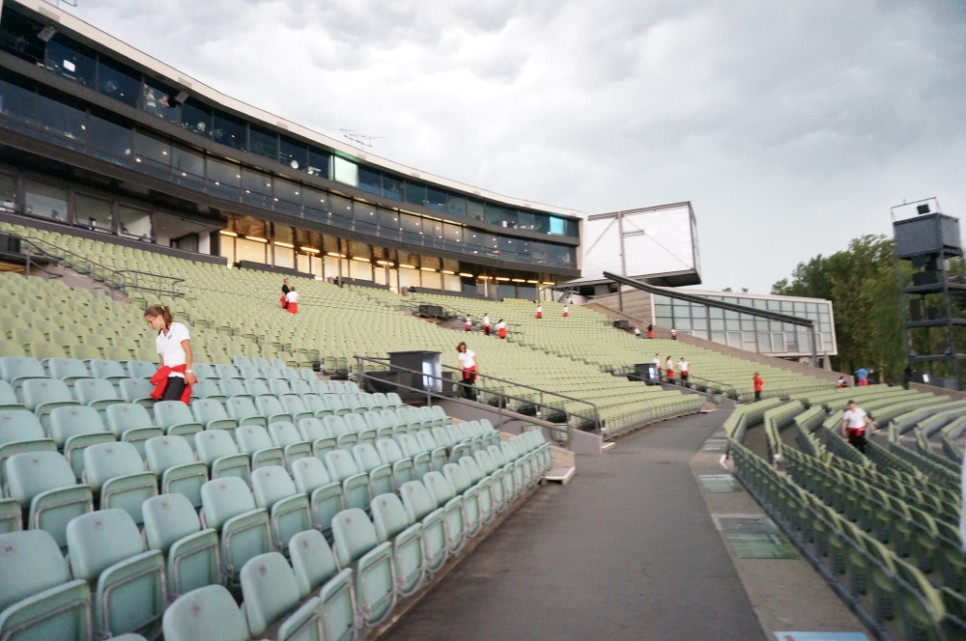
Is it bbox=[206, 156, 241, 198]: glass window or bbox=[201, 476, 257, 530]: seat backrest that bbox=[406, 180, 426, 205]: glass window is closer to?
bbox=[206, 156, 241, 198]: glass window

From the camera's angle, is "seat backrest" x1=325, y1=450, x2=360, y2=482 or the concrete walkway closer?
the concrete walkway

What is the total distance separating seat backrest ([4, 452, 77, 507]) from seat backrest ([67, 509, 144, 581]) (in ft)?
2.83

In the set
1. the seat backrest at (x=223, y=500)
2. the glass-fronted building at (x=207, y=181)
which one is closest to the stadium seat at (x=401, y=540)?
the seat backrest at (x=223, y=500)

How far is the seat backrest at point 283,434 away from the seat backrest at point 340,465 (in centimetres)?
72

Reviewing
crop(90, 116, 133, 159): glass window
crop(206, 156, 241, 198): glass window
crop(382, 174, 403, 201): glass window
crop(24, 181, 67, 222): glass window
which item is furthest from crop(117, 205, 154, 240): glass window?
crop(382, 174, 403, 201): glass window

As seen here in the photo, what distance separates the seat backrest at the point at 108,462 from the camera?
3.59m

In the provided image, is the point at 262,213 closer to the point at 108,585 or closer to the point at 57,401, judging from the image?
the point at 57,401

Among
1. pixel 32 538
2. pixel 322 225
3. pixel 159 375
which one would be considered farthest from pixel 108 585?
pixel 322 225

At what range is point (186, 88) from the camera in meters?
20.3

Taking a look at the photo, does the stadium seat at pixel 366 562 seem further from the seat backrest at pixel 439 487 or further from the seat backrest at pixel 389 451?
the seat backrest at pixel 389 451

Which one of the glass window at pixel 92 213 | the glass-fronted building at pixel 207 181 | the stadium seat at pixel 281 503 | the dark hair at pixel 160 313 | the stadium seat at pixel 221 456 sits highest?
the glass-fronted building at pixel 207 181

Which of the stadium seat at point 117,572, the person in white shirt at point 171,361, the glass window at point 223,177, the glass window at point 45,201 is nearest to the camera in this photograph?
the stadium seat at point 117,572

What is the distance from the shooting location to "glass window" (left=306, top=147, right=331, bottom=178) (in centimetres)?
2608

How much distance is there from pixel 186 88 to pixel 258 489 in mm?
21041
